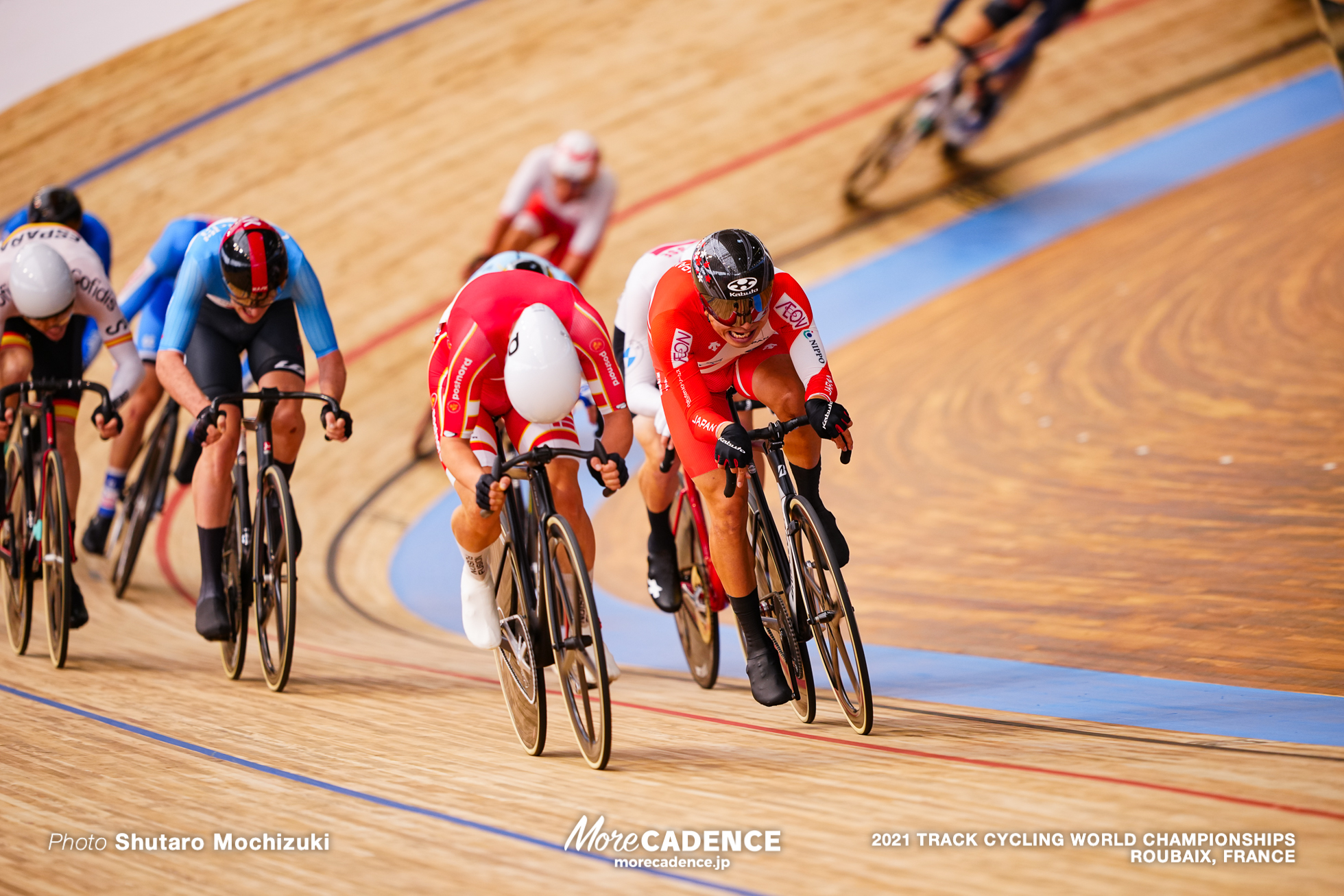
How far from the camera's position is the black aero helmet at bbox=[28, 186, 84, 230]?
171 inches

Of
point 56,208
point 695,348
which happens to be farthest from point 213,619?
point 56,208

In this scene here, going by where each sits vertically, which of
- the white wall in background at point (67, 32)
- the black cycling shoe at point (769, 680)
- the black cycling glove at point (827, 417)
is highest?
the white wall in background at point (67, 32)

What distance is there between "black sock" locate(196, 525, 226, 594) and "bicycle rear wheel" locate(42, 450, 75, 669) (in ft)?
1.27

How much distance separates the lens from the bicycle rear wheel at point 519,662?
8.72 feet

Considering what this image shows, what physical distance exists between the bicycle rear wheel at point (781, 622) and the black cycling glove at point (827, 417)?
1.13 ft

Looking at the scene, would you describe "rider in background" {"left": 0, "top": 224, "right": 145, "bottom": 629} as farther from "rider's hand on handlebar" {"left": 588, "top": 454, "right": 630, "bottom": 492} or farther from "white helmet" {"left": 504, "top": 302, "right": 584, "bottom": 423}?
"rider's hand on handlebar" {"left": 588, "top": 454, "right": 630, "bottom": 492}

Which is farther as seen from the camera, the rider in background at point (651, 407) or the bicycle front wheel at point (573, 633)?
the rider in background at point (651, 407)

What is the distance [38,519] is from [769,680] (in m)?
2.39

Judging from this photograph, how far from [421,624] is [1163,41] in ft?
24.3

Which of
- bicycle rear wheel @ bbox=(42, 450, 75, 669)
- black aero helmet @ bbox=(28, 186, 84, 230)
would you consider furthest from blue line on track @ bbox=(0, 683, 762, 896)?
black aero helmet @ bbox=(28, 186, 84, 230)

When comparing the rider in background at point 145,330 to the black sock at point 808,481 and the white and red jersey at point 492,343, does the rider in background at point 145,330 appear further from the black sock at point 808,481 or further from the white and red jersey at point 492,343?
the black sock at point 808,481

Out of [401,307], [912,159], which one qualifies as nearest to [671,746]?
[401,307]

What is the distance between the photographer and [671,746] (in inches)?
108

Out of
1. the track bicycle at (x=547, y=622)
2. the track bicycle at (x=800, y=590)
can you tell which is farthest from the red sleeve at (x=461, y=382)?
the track bicycle at (x=800, y=590)
